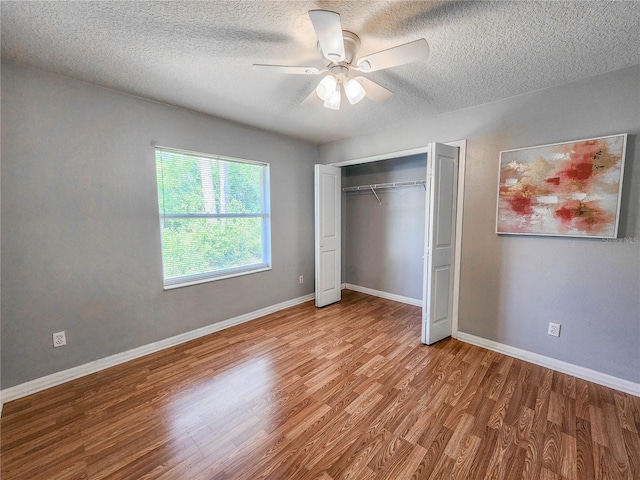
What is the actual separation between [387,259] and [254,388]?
2845 mm

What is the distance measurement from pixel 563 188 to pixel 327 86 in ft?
6.98

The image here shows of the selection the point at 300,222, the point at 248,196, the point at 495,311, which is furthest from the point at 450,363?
the point at 248,196

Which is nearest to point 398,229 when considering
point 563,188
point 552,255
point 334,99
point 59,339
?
point 552,255

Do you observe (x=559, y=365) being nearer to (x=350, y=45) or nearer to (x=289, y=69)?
(x=350, y=45)

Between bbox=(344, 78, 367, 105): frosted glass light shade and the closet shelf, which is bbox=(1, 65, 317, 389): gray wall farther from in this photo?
the closet shelf

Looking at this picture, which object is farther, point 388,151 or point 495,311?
point 388,151

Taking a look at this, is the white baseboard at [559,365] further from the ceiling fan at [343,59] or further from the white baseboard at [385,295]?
the ceiling fan at [343,59]

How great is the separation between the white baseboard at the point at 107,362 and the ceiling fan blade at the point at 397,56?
9.78 ft

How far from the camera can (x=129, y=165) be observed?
8.03ft

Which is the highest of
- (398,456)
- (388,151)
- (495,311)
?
(388,151)

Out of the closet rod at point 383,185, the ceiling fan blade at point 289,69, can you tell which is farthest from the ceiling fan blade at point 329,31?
the closet rod at point 383,185

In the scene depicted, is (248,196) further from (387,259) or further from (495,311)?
(495,311)

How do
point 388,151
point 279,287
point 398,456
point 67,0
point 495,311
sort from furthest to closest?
1. point 279,287
2. point 388,151
3. point 495,311
4. point 398,456
5. point 67,0

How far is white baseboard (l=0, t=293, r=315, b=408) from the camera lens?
2.01 metres
